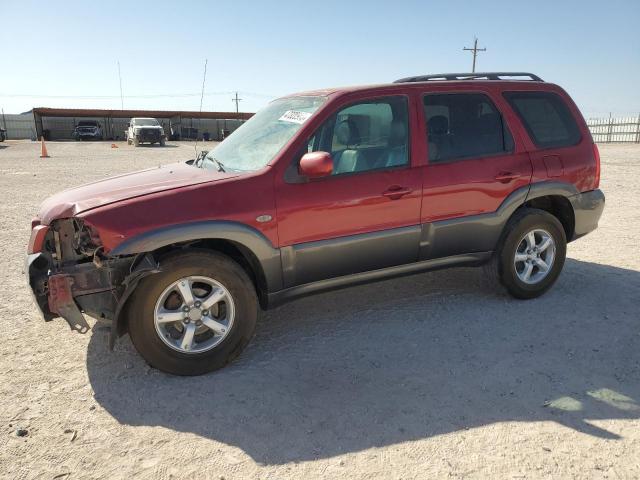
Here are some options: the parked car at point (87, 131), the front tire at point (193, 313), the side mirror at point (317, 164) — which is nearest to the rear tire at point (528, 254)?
the side mirror at point (317, 164)

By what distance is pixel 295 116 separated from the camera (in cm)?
383

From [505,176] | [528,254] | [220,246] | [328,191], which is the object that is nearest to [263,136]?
[328,191]

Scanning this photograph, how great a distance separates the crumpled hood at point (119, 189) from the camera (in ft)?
10.6

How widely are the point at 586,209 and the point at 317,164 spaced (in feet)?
9.14

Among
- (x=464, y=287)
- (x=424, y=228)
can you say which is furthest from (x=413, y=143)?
(x=464, y=287)

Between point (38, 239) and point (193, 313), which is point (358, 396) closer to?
point (193, 313)

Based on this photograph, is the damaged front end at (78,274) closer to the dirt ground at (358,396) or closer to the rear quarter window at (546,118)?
the dirt ground at (358,396)

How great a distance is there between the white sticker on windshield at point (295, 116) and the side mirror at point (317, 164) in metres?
0.45

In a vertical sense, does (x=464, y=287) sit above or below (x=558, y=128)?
below

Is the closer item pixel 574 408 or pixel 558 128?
pixel 574 408

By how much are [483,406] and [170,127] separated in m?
50.1

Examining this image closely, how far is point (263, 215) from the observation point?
338 cm

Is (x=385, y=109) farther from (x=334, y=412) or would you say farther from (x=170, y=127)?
(x=170, y=127)

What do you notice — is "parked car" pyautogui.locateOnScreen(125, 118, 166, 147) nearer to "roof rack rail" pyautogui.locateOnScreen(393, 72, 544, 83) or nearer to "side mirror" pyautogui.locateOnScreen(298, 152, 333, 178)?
"roof rack rail" pyautogui.locateOnScreen(393, 72, 544, 83)
